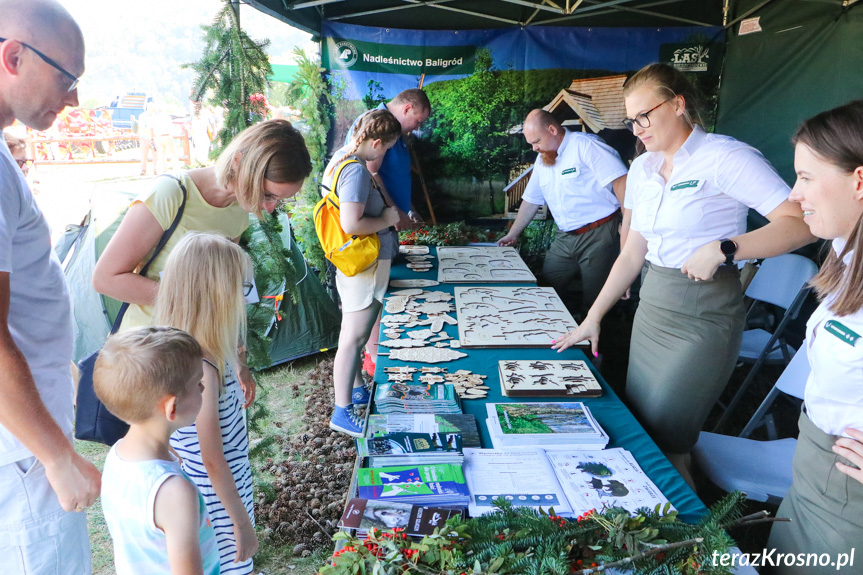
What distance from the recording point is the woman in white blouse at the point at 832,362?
1125 mm

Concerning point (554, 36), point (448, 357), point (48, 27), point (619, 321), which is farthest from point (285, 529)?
point (554, 36)

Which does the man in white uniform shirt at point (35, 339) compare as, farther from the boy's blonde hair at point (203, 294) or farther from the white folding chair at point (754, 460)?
the white folding chair at point (754, 460)

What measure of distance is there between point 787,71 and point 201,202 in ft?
15.4

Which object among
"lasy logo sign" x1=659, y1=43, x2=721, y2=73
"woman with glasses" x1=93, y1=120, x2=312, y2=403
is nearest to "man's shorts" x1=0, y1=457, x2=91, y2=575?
"woman with glasses" x1=93, y1=120, x2=312, y2=403

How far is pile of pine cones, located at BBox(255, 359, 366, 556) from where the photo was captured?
2.56m

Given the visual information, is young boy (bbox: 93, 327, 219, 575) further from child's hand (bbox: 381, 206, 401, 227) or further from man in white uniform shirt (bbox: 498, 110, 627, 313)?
man in white uniform shirt (bbox: 498, 110, 627, 313)

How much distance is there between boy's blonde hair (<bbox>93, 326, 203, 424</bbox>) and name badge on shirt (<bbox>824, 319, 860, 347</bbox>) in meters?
1.36

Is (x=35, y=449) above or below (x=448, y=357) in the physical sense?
above

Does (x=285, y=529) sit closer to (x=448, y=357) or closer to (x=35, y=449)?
(x=448, y=357)

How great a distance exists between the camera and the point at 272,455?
105 inches

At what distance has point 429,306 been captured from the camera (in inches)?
109

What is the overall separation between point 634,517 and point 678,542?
94mm

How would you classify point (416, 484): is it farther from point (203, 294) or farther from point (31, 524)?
point (31, 524)

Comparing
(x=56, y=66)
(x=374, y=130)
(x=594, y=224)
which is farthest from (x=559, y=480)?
(x=594, y=224)
